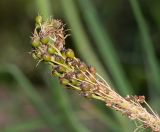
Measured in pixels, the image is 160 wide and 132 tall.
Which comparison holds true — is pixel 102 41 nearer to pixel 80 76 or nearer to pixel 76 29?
pixel 76 29

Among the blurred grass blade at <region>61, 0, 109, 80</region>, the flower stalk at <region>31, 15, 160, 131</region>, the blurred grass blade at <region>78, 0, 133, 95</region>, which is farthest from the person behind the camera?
the blurred grass blade at <region>61, 0, 109, 80</region>

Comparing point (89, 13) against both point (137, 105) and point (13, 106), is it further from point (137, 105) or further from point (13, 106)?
point (13, 106)

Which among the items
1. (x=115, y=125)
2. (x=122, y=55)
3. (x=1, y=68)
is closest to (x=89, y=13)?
(x=115, y=125)

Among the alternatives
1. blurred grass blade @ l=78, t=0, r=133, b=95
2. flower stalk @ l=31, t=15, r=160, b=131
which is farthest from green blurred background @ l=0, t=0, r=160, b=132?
flower stalk @ l=31, t=15, r=160, b=131

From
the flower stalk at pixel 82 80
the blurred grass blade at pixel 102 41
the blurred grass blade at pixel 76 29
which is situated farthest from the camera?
the blurred grass blade at pixel 76 29

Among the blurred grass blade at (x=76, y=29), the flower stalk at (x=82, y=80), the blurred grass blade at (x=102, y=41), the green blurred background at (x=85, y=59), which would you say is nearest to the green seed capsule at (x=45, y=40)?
the flower stalk at (x=82, y=80)

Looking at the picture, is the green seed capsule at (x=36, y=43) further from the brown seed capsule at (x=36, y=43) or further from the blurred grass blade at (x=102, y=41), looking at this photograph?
the blurred grass blade at (x=102, y=41)

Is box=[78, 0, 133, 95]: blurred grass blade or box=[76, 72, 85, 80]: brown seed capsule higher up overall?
box=[78, 0, 133, 95]: blurred grass blade

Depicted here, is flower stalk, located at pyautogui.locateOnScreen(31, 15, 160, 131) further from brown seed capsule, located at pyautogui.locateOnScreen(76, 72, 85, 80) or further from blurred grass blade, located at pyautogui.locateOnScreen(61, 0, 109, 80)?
blurred grass blade, located at pyautogui.locateOnScreen(61, 0, 109, 80)
